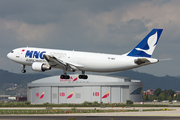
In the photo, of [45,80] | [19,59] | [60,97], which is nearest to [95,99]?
[60,97]

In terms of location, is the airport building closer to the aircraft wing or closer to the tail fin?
the aircraft wing

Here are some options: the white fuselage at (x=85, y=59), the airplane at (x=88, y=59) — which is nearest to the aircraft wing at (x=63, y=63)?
the airplane at (x=88, y=59)

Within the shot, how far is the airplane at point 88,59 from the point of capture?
6072 centimetres

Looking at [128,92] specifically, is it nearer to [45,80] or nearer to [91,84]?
[91,84]

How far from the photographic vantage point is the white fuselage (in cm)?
6231

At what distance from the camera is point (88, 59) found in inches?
2516

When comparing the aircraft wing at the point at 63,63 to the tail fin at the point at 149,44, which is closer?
the tail fin at the point at 149,44

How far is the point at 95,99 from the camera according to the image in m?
166

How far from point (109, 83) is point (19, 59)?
107m

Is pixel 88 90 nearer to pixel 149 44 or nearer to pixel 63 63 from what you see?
pixel 63 63

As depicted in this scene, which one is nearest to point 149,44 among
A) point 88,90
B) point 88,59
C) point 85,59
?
point 88,59

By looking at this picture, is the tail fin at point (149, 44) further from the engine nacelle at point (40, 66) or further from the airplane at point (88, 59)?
the engine nacelle at point (40, 66)

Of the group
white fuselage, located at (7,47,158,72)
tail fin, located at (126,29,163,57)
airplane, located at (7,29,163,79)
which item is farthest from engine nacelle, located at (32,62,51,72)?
tail fin, located at (126,29,163,57)

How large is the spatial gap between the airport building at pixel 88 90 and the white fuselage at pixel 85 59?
4004 inches
